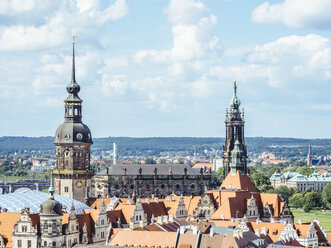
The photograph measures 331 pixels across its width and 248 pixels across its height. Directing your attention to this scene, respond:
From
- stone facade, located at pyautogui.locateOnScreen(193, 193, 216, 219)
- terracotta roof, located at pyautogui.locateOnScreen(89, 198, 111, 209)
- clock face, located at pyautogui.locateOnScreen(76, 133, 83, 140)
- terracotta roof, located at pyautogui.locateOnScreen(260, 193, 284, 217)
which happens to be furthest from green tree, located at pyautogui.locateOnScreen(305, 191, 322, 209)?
clock face, located at pyautogui.locateOnScreen(76, 133, 83, 140)

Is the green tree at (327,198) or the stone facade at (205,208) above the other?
the stone facade at (205,208)

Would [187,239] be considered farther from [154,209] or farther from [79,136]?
[79,136]

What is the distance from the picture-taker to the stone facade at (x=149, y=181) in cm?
13850

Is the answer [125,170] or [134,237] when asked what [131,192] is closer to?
[125,170]

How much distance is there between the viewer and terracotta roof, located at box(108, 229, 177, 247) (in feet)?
264

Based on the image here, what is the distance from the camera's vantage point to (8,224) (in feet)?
282

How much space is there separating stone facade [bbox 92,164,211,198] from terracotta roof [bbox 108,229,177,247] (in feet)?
181

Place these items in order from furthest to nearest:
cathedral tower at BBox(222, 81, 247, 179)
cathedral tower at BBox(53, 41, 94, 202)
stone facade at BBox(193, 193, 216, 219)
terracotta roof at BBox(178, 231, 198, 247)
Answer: cathedral tower at BBox(222, 81, 247, 179), cathedral tower at BBox(53, 41, 94, 202), stone facade at BBox(193, 193, 216, 219), terracotta roof at BBox(178, 231, 198, 247)

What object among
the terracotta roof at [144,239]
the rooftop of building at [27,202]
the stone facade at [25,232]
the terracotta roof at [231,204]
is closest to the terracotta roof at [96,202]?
the rooftop of building at [27,202]

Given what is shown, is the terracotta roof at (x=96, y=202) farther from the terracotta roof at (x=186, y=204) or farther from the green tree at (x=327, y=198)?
the green tree at (x=327, y=198)

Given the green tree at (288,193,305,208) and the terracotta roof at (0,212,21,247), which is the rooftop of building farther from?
the green tree at (288,193,305,208)

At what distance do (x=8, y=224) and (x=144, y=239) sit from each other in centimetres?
1442

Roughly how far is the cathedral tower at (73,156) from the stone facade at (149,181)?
20.1 metres

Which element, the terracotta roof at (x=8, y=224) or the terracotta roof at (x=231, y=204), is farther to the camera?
the terracotta roof at (x=231, y=204)
